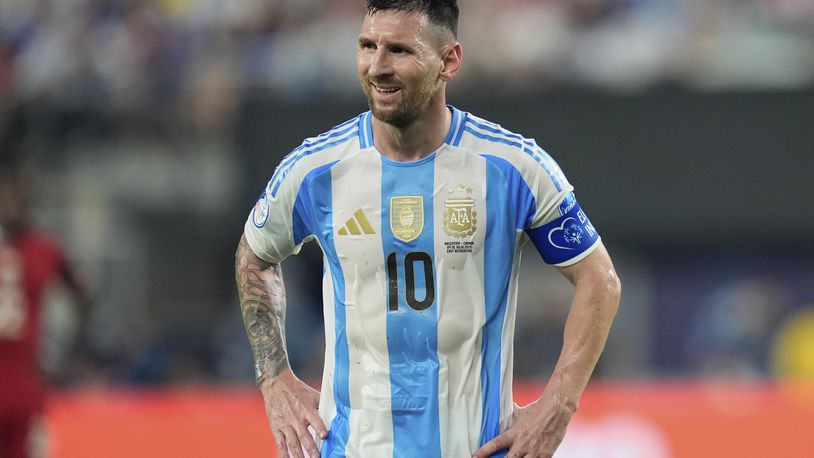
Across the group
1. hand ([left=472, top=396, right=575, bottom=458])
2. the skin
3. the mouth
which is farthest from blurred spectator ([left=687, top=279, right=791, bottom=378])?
the mouth

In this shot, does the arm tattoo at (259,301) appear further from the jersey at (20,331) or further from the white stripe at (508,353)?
the jersey at (20,331)

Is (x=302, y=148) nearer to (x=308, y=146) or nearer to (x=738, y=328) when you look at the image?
(x=308, y=146)

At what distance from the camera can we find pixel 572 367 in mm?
4195

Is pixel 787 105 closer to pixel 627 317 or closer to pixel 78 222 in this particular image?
pixel 627 317

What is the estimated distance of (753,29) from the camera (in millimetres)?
12922

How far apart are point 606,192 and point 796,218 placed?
72.8 inches

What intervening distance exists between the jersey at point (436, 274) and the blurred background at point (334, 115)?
312 inches

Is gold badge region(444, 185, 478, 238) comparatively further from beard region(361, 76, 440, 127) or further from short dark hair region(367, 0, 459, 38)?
short dark hair region(367, 0, 459, 38)

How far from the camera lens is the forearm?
4.18 meters

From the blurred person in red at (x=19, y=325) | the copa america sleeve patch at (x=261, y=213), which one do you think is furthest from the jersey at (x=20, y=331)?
the copa america sleeve patch at (x=261, y=213)

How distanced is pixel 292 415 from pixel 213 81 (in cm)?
888

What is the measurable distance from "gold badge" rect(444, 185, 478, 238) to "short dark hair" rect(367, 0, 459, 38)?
1.70ft

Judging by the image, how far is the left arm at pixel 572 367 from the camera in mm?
4160

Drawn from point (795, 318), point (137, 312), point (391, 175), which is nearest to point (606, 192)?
point (795, 318)
